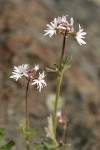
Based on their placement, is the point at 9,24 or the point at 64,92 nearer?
the point at 64,92

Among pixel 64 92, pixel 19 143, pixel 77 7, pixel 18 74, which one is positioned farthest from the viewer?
pixel 77 7

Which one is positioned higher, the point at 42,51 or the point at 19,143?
the point at 42,51

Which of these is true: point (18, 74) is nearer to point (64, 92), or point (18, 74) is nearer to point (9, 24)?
point (64, 92)

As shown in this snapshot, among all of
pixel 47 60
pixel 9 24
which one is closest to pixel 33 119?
pixel 47 60

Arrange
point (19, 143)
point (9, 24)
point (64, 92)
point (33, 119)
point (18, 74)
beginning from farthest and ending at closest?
point (9, 24), point (64, 92), point (33, 119), point (19, 143), point (18, 74)

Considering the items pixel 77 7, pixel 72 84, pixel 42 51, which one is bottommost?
pixel 72 84

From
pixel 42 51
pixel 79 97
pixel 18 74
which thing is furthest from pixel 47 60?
pixel 18 74
